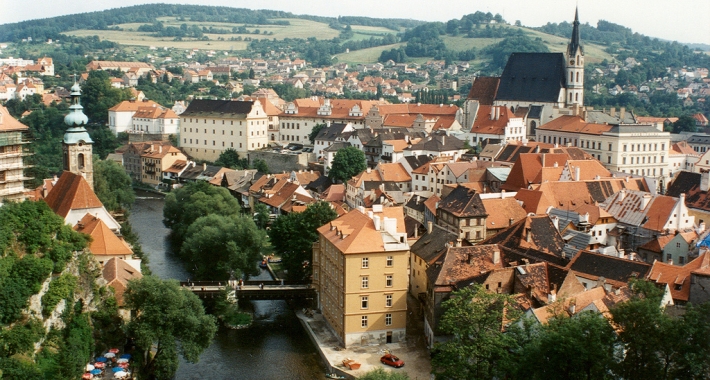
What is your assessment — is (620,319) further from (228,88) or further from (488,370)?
(228,88)

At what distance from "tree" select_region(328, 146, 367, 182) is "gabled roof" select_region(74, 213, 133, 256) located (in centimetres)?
2272

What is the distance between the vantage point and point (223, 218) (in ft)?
126

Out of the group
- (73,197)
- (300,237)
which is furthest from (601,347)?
(73,197)

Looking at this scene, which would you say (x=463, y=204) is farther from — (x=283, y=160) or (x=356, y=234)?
(x=283, y=160)

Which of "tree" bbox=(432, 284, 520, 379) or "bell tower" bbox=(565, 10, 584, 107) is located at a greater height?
"bell tower" bbox=(565, 10, 584, 107)

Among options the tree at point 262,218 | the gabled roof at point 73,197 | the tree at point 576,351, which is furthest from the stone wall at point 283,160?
the tree at point 576,351

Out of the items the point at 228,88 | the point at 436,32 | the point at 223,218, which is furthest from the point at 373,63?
the point at 223,218

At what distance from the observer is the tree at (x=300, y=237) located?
34.0 m

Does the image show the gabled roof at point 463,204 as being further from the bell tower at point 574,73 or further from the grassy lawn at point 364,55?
the grassy lawn at point 364,55

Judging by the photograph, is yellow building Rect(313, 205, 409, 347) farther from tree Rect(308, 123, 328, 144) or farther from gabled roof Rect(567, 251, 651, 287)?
tree Rect(308, 123, 328, 144)

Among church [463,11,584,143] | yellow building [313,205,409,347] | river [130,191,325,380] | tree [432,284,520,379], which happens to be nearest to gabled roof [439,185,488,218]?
yellow building [313,205,409,347]

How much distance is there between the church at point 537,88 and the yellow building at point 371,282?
119 feet

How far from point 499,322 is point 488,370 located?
152 centimetres

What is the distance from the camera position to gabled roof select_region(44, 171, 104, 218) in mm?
31844
